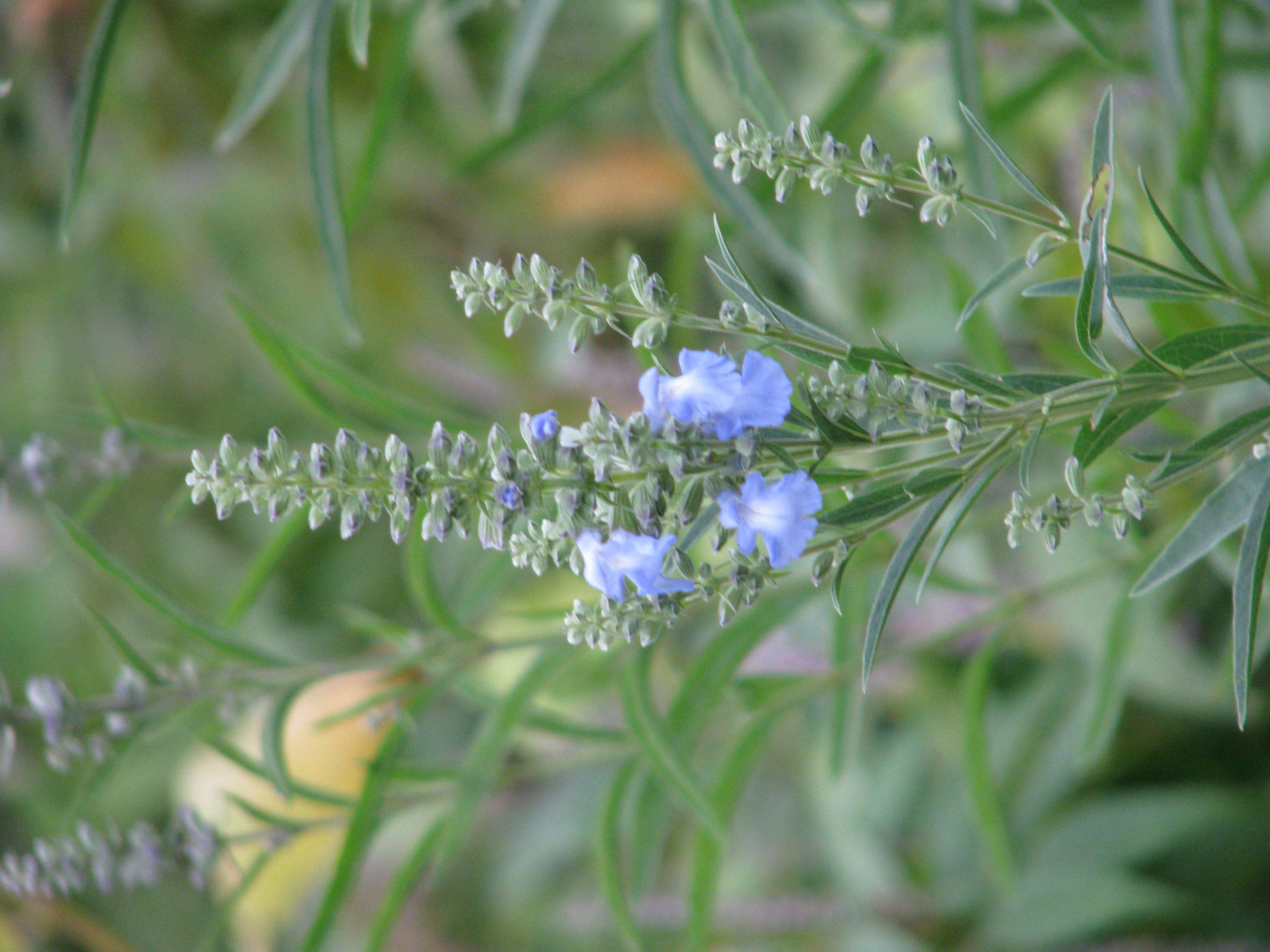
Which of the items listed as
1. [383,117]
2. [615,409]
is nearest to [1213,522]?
[383,117]

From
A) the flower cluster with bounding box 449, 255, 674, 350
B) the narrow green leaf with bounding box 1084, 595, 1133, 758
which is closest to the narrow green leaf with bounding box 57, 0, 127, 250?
the flower cluster with bounding box 449, 255, 674, 350

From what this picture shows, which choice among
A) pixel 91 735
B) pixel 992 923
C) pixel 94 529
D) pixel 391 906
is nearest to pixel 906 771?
pixel 992 923

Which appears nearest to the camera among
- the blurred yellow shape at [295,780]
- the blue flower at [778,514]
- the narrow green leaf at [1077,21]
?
the blue flower at [778,514]

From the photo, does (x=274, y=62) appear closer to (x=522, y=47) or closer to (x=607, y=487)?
(x=522, y=47)

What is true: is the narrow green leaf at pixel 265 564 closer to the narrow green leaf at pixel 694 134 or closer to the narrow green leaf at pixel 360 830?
the narrow green leaf at pixel 360 830

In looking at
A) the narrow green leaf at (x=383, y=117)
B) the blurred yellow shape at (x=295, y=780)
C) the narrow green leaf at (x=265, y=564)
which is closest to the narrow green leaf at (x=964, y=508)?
the narrow green leaf at (x=265, y=564)

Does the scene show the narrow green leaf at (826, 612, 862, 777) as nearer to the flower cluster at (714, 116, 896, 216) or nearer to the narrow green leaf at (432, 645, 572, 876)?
the narrow green leaf at (432, 645, 572, 876)

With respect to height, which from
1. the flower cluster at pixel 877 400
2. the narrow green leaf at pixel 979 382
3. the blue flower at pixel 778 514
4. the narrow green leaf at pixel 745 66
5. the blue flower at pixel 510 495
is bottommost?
the blue flower at pixel 510 495
